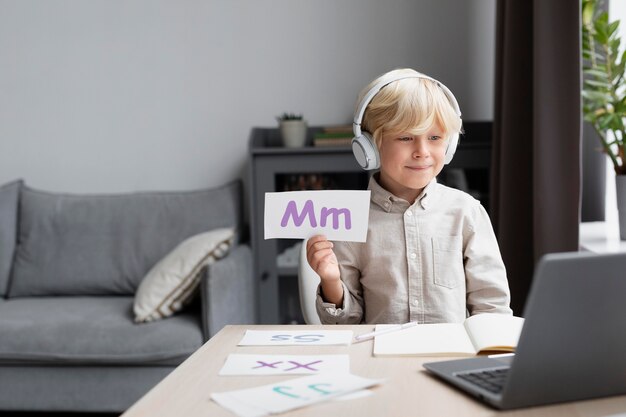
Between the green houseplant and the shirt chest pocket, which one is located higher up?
the green houseplant

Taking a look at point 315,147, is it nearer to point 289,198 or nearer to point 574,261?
point 289,198

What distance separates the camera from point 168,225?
3379 millimetres

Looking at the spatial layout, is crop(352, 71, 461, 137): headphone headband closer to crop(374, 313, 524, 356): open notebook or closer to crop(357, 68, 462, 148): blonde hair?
crop(357, 68, 462, 148): blonde hair

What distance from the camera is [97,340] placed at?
274cm

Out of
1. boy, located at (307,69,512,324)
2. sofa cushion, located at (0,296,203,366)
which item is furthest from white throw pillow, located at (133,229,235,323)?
boy, located at (307,69,512,324)

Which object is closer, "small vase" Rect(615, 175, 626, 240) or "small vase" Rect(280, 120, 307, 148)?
"small vase" Rect(615, 175, 626, 240)

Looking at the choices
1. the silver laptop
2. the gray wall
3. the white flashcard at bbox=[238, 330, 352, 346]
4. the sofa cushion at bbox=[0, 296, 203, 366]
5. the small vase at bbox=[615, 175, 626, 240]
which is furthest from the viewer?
the gray wall

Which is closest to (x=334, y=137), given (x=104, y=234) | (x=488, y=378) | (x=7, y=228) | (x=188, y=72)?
(x=188, y=72)

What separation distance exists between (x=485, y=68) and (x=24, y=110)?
6.96 feet

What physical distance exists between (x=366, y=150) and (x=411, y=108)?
0.12 m

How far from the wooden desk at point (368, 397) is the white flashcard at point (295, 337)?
0.13 ft

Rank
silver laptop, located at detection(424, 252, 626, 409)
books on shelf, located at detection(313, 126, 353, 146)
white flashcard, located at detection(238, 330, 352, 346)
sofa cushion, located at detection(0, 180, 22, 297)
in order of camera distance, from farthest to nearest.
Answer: sofa cushion, located at detection(0, 180, 22, 297)
books on shelf, located at detection(313, 126, 353, 146)
white flashcard, located at detection(238, 330, 352, 346)
silver laptop, located at detection(424, 252, 626, 409)

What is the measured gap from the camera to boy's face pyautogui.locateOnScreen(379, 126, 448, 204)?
1510 millimetres

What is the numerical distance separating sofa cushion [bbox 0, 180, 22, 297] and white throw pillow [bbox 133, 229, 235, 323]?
84 centimetres
